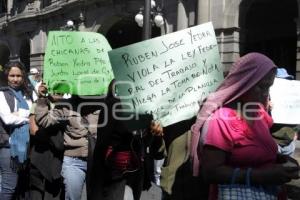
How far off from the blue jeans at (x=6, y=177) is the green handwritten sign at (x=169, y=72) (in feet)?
5.99

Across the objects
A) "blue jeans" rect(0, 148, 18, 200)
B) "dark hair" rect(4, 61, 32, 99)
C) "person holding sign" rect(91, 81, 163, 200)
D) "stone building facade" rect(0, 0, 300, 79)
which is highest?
"stone building facade" rect(0, 0, 300, 79)

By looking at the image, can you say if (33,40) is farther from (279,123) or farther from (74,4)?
(279,123)

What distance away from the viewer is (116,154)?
386 centimetres

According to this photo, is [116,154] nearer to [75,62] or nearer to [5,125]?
[75,62]

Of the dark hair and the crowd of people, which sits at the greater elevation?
the dark hair

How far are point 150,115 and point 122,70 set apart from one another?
33 cm

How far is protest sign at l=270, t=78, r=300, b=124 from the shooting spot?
4.55 m

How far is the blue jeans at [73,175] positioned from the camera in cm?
454

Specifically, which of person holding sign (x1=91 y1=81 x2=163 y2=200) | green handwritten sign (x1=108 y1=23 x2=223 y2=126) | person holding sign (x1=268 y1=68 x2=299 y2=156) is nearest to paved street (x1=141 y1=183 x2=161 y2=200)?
person holding sign (x1=268 y1=68 x2=299 y2=156)

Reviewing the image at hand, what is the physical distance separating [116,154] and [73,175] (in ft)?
2.76

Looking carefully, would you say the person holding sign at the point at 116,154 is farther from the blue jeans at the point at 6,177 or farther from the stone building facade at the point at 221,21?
the stone building facade at the point at 221,21

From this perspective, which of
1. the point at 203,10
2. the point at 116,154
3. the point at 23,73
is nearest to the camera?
the point at 116,154

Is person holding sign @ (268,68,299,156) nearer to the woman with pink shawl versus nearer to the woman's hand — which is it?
the woman's hand

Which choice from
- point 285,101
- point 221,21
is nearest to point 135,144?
point 285,101
